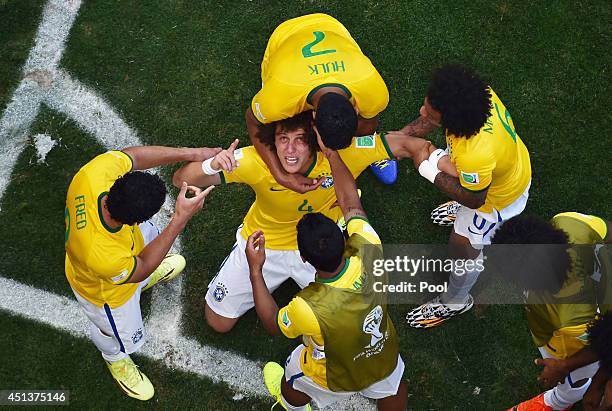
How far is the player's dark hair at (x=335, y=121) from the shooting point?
4977 mm

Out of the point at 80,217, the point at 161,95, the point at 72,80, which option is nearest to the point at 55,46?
the point at 72,80

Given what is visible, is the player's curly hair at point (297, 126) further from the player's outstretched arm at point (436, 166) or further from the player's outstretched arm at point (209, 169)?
the player's outstretched arm at point (436, 166)

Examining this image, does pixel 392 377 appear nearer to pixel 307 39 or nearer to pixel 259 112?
pixel 259 112

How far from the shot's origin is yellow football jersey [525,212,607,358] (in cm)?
509

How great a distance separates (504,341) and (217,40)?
473 cm

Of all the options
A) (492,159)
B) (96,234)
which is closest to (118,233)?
(96,234)

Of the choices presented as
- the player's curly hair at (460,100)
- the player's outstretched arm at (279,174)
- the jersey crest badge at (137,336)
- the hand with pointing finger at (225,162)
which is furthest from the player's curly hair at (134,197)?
the player's curly hair at (460,100)

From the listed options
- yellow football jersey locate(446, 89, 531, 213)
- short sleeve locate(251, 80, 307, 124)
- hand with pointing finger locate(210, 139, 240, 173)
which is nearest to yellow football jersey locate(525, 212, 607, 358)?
yellow football jersey locate(446, 89, 531, 213)

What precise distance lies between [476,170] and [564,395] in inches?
87.1

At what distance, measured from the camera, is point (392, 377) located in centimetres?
556

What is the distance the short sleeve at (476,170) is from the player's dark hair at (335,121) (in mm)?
1115

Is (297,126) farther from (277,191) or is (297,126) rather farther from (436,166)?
(436,166)

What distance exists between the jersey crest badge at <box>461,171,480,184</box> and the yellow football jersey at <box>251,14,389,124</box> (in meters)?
0.89

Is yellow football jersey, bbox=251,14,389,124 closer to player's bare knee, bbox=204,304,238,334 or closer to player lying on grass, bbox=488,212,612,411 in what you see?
player lying on grass, bbox=488,212,612,411
